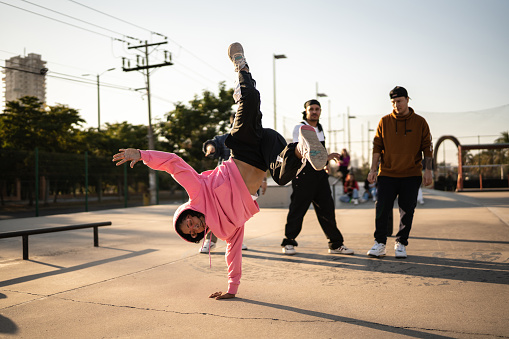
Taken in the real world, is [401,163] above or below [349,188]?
above

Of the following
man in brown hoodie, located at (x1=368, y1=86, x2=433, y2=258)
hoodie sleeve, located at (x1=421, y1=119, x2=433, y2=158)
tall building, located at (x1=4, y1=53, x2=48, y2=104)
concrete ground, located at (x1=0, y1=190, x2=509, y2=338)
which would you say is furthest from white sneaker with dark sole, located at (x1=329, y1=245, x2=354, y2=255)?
tall building, located at (x1=4, y1=53, x2=48, y2=104)

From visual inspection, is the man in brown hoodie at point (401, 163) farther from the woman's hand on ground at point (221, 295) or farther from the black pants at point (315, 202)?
the woman's hand on ground at point (221, 295)

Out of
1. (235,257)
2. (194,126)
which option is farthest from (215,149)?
(194,126)

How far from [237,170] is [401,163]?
103 inches

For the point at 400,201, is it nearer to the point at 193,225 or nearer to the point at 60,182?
the point at 193,225

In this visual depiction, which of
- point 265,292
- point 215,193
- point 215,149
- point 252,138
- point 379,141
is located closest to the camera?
point 215,193

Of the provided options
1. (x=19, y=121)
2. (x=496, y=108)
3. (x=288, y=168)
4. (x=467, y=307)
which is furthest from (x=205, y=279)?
(x=496, y=108)

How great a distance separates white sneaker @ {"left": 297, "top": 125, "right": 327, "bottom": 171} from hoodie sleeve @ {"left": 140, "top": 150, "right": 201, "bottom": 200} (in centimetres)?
88

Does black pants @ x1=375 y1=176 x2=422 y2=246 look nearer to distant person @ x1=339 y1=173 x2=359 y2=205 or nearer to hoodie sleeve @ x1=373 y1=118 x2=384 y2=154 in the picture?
hoodie sleeve @ x1=373 y1=118 x2=384 y2=154

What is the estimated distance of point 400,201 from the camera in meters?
5.45

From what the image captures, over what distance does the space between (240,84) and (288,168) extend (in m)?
0.90

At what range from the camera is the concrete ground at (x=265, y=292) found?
2.95 meters

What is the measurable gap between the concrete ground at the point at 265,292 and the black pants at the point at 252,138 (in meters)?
1.16

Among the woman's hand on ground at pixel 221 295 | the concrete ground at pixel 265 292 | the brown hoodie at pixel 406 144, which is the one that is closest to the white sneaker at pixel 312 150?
the concrete ground at pixel 265 292
